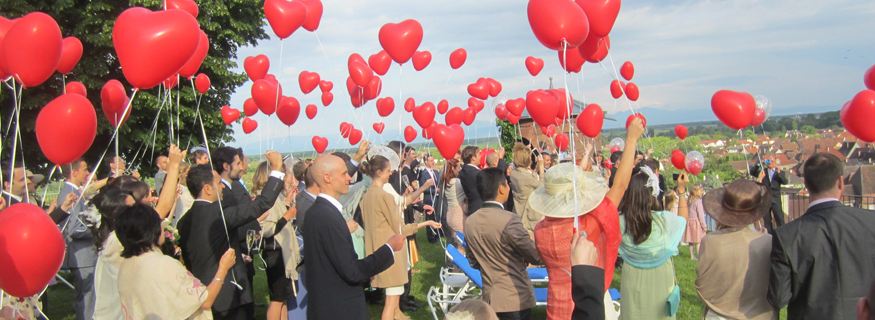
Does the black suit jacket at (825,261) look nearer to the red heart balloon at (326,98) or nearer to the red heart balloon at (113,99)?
the red heart balloon at (113,99)

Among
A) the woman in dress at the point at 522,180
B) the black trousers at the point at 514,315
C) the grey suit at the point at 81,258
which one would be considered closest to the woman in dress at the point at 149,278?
the black trousers at the point at 514,315

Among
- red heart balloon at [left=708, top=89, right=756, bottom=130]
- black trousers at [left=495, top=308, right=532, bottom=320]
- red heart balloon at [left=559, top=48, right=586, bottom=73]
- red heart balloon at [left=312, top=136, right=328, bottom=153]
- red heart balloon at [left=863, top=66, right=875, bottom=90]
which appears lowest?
black trousers at [left=495, top=308, right=532, bottom=320]

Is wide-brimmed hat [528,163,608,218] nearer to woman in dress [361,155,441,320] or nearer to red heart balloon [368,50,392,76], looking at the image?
woman in dress [361,155,441,320]

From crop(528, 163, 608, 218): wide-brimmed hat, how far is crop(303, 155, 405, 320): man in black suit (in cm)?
102

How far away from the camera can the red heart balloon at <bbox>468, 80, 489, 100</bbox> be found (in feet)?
31.3

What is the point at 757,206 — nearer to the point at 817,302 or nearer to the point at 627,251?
the point at 817,302

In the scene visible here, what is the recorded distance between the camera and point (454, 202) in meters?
7.46

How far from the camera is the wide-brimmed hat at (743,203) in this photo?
3072 millimetres

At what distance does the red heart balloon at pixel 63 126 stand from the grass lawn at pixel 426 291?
137 inches

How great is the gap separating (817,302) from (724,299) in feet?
1.48

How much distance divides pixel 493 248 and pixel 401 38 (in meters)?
2.96

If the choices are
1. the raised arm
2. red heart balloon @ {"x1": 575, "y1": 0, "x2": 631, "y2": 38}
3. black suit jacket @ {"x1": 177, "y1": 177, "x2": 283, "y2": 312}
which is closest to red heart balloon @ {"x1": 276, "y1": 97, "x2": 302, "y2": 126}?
black suit jacket @ {"x1": 177, "y1": 177, "x2": 283, "y2": 312}

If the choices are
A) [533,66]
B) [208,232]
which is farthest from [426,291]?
[533,66]

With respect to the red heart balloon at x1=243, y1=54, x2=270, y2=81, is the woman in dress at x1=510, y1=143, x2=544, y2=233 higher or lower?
lower
